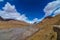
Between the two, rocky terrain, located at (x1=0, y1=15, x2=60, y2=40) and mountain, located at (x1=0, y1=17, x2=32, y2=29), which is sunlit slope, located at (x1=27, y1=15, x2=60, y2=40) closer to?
rocky terrain, located at (x1=0, y1=15, x2=60, y2=40)

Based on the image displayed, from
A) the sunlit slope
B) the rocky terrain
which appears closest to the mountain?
the rocky terrain

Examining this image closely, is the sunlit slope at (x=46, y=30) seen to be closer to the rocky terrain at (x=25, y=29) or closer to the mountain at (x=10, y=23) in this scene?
the rocky terrain at (x=25, y=29)

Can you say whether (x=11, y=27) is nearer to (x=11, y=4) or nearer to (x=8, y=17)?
(x=8, y=17)

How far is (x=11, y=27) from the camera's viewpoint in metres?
4.13

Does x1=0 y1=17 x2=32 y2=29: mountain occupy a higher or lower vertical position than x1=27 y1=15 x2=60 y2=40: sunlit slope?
higher

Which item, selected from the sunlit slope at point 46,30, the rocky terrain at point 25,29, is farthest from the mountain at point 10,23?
the sunlit slope at point 46,30

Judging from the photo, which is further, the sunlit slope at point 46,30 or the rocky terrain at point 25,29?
the rocky terrain at point 25,29

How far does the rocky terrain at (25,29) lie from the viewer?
159 inches

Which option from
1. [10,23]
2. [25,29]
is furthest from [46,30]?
[10,23]

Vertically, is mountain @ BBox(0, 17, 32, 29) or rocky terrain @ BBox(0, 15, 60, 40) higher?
mountain @ BBox(0, 17, 32, 29)

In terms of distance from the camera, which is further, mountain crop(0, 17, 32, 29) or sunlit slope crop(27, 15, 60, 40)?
mountain crop(0, 17, 32, 29)

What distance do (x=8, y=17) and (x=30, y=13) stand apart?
1.50 feet

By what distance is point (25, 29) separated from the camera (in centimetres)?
411

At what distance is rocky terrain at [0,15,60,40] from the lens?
4029 mm
